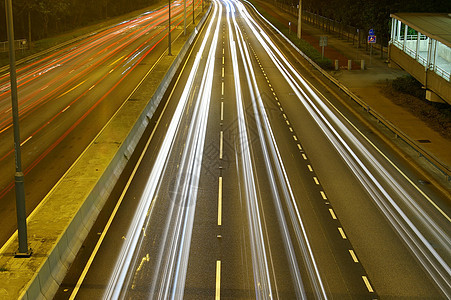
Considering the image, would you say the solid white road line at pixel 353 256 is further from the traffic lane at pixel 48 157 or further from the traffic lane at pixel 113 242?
the traffic lane at pixel 48 157

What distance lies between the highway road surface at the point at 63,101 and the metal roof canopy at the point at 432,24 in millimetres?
17567

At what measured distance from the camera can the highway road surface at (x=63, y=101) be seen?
21672mm

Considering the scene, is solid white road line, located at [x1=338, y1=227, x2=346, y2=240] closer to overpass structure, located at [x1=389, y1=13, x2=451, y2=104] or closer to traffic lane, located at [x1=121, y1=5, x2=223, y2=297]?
traffic lane, located at [x1=121, y1=5, x2=223, y2=297]

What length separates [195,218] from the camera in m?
17.6

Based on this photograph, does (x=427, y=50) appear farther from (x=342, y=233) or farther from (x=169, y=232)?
(x=169, y=232)

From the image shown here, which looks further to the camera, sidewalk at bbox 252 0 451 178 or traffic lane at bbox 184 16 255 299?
sidewalk at bbox 252 0 451 178

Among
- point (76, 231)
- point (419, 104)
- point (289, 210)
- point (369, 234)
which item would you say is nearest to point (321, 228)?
point (369, 234)

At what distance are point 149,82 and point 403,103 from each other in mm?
15785

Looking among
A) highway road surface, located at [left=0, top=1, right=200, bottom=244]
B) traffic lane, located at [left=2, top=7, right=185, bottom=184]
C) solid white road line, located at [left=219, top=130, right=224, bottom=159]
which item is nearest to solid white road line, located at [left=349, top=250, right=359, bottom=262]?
solid white road line, located at [left=219, top=130, right=224, bottom=159]

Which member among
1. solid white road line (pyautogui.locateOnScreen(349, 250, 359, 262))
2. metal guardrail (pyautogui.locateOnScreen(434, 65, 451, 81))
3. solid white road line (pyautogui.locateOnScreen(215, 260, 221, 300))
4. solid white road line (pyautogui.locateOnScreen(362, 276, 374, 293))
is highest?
metal guardrail (pyautogui.locateOnScreen(434, 65, 451, 81))

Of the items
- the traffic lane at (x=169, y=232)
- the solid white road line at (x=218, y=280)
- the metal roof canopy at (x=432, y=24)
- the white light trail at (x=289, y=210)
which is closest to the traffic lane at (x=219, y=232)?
the solid white road line at (x=218, y=280)

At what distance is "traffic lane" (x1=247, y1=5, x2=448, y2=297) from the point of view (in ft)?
45.4

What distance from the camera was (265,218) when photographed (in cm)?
1767

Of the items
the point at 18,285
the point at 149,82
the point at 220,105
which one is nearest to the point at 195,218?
the point at 18,285
